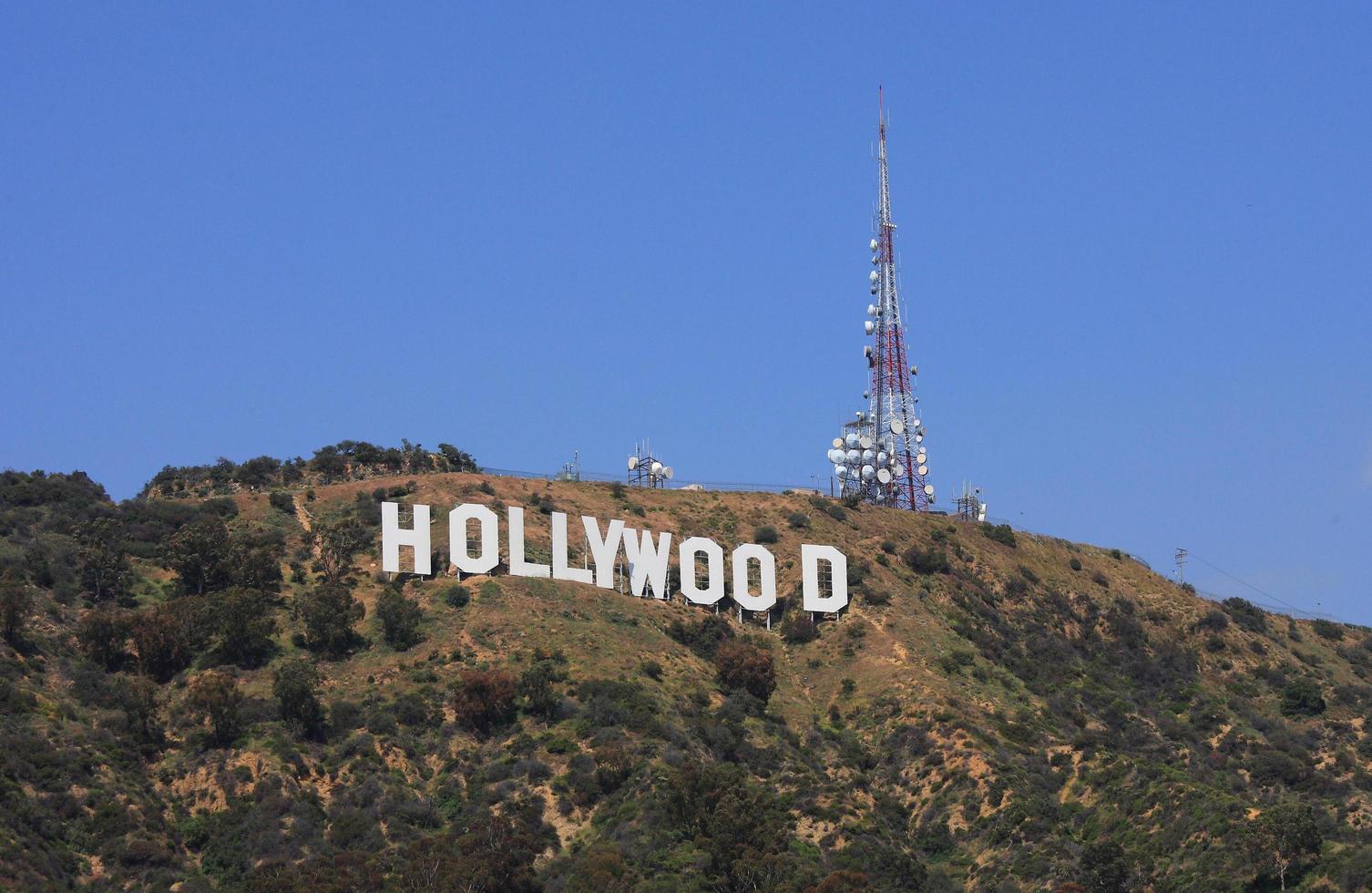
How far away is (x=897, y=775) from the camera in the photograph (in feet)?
319

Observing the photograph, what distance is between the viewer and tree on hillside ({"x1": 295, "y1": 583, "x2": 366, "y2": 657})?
9675 cm

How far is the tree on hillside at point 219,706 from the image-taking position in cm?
8869

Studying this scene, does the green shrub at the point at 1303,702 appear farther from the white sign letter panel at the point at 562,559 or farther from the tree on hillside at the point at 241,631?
the tree on hillside at the point at 241,631

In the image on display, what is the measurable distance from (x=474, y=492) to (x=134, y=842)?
3778 cm

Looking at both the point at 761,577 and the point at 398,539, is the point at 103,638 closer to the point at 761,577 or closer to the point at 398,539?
the point at 398,539

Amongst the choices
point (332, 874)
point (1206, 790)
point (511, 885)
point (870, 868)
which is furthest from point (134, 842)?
point (1206, 790)

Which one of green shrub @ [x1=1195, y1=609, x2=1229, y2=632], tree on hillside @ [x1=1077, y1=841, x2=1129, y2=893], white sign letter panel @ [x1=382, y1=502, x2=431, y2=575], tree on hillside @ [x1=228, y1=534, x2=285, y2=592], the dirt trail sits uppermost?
the dirt trail

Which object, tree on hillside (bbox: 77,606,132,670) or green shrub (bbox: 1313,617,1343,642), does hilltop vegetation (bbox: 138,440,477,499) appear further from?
green shrub (bbox: 1313,617,1343,642)

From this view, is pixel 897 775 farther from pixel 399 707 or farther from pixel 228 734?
pixel 228 734

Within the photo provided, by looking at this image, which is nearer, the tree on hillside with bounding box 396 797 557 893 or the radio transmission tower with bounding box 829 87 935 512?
the tree on hillside with bounding box 396 797 557 893

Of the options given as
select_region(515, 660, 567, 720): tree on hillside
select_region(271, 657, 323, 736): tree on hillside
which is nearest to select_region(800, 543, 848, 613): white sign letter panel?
select_region(515, 660, 567, 720): tree on hillside

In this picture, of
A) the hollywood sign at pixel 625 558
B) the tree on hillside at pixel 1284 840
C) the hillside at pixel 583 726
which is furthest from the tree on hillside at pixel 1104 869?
the hollywood sign at pixel 625 558

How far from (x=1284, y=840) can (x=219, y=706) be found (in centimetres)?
4346

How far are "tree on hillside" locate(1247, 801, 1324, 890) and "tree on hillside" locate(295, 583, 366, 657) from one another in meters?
40.6
